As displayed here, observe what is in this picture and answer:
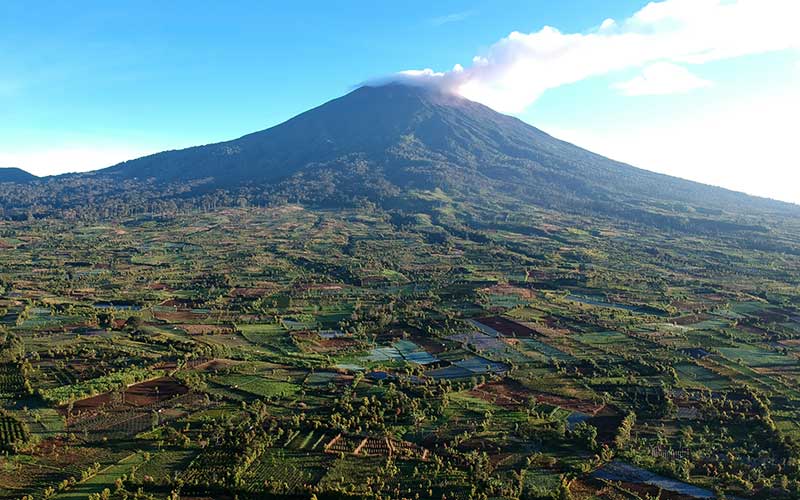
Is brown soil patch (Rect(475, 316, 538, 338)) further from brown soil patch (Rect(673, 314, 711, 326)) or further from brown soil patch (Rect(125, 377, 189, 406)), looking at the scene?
Result: brown soil patch (Rect(125, 377, 189, 406))

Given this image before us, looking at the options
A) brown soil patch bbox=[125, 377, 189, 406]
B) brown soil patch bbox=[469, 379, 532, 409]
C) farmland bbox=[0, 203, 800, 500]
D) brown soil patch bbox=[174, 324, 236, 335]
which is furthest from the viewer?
brown soil patch bbox=[174, 324, 236, 335]

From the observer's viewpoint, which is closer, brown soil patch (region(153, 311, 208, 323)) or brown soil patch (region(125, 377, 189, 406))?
brown soil patch (region(125, 377, 189, 406))

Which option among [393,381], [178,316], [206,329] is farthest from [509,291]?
[178,316]

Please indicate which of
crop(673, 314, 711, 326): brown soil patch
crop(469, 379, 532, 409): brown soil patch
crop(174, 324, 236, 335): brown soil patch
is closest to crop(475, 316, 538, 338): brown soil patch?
crop(469, 379, 532, 409): brown soil patch

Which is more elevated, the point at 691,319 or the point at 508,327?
the point at 508,327

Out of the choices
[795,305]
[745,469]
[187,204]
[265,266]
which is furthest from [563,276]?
[187,204]

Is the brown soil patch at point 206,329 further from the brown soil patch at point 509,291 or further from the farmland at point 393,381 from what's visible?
the brown soil patch at point 509,291

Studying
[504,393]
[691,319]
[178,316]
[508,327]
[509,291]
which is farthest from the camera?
[509,291]

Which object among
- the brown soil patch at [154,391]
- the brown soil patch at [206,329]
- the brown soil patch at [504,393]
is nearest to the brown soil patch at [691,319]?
the brown soil patch at [504,393]

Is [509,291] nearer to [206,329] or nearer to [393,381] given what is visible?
[393,381]

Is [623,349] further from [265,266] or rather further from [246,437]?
[265,266]
